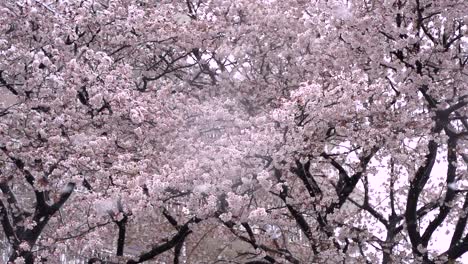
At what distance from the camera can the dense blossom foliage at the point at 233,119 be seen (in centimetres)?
758

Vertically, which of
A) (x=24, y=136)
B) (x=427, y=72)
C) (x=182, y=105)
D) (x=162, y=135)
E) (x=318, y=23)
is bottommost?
(x=24, y=136)

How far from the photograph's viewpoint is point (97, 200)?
7.50 metres

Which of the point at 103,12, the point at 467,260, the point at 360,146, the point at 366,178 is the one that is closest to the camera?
the point at 360,146

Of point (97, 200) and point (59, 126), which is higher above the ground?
point (59, 126)

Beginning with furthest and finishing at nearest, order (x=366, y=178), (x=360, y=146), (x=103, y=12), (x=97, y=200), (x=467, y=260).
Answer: (x=467, y=260), (x=366, y=178), (x=103, y=12), (x=360, y=146), (x=97, y=200)

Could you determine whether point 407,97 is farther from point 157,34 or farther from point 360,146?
point 157,34

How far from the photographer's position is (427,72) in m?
8.62

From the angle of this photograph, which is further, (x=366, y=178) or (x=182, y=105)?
(x=366, y=178)

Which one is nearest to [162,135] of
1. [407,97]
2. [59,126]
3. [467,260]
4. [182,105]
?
[182,105]

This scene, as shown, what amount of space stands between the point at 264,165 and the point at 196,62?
3853 millimetres

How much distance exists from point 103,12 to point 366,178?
18.0ft

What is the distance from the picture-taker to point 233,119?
9102mm

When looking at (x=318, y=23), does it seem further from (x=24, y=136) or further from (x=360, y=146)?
(x=24, y=136)

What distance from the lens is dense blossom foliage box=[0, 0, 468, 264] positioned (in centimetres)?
758
